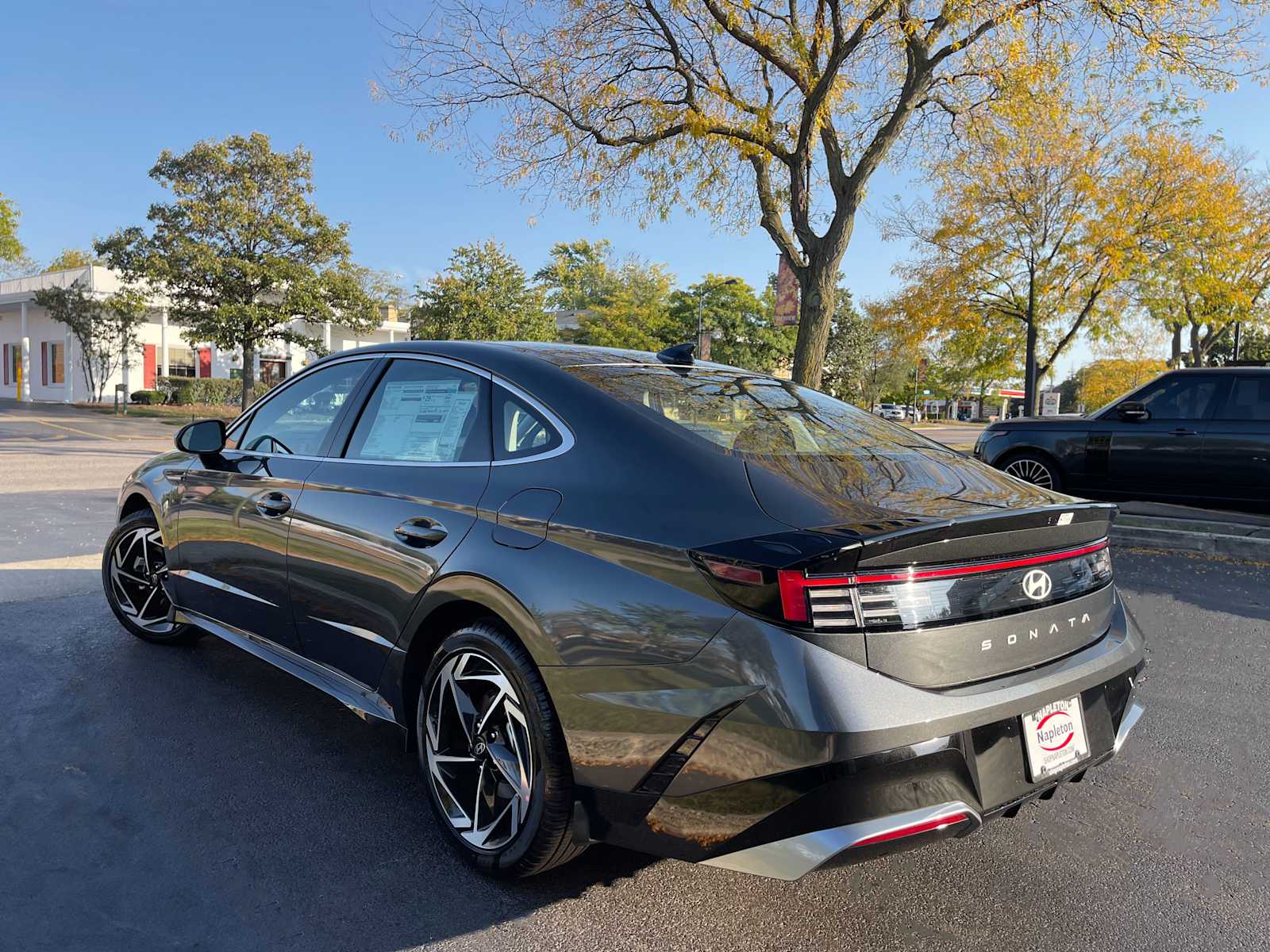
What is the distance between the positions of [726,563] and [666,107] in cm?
1411

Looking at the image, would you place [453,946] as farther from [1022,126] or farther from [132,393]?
[132,393]

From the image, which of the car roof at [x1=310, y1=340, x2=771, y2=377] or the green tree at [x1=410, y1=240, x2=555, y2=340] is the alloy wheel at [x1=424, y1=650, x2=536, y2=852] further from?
the green tree at [x1=410, y1=240, x2=555, y2=340]

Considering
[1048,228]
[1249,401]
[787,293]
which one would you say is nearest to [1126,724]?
[1249,401]

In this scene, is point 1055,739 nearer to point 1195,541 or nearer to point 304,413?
point 304,413

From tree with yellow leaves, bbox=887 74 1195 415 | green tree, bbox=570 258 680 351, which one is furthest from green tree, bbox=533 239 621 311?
tree with yellow leaves, bbox=887 74 1195 415

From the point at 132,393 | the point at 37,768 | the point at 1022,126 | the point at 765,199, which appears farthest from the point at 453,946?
the point at 132,393

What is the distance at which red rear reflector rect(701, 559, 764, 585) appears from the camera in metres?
1.99

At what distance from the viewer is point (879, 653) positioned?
200 centimetres

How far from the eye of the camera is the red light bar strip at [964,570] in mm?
2021

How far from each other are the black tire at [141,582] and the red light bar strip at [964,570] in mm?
3679

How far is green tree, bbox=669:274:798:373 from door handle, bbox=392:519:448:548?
162 ft

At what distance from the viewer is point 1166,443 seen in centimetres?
907

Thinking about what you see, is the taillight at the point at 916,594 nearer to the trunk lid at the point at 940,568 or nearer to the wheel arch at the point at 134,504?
the trunk lid at the point at 940,568

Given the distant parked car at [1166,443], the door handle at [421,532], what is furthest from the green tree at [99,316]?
the door handle at [421,532]
